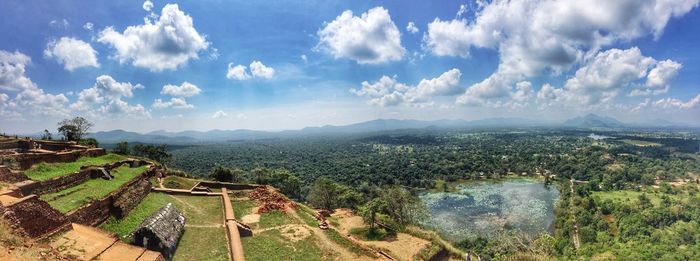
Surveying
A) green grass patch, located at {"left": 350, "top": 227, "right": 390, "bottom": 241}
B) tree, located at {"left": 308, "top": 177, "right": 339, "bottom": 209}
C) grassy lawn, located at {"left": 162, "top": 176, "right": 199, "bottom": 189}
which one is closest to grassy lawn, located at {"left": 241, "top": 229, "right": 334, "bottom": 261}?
green grass patch, located at {"left": 350, "top": 227, "right": 390, "bottom": 241}

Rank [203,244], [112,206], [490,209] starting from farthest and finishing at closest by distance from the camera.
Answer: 1. [490,209]
2. [112,206]
3. [203,244]

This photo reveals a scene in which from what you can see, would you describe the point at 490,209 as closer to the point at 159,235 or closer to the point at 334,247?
the point at 334,247

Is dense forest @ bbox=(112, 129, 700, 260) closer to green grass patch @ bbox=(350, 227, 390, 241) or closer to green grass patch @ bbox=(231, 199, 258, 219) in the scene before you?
green grass patch @ bbox=(350, 227, 390, 241)

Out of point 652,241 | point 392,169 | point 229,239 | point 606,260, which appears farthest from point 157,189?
point 392,169

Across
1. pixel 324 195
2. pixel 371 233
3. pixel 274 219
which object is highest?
pixel 274 219

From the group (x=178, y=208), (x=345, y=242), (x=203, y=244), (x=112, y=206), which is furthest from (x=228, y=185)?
(x=203, y=244)

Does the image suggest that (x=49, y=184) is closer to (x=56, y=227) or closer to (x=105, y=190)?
(x=105, y=190)

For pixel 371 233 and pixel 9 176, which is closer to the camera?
pixel 9 176

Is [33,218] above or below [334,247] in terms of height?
above
